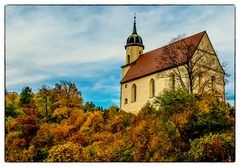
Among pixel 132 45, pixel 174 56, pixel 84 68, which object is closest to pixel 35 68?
pixel 84 68

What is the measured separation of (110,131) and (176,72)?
11.4 ft

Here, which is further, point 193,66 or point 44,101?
point 193,66

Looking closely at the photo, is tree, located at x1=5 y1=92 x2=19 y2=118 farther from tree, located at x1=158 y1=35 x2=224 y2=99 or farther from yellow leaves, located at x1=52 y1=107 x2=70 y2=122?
tree, located at x1=158 y1=35 x2=224 y2=99

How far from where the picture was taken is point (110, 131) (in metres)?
14.2

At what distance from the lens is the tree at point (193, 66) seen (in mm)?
14951

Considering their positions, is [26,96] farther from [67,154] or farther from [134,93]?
[134,93]

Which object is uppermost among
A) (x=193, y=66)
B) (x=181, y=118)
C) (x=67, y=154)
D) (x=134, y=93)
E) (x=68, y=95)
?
(x=193, y=66)

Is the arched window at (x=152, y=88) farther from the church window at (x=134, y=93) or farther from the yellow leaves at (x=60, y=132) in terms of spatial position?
the yellow leaves at (x=60, y=132)

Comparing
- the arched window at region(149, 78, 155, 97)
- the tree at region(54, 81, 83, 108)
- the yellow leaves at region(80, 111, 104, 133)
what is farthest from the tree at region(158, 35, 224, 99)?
the tree at region(54, 81, 83, 108)

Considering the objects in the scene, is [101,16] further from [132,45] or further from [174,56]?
[132,45]

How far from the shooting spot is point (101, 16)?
11570 mm

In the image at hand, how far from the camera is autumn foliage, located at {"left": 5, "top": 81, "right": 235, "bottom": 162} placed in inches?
434

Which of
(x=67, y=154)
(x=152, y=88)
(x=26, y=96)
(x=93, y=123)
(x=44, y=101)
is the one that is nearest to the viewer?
(x=67, y=154)

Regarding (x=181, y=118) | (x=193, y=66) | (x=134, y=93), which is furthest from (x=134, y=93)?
(x=181, y=118)
